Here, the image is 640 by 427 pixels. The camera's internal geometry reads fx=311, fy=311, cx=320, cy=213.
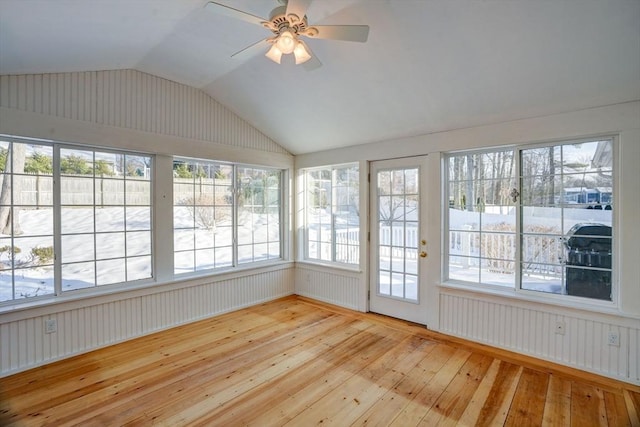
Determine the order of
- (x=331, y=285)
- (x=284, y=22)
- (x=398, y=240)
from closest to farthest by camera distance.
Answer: (x=284, y=22) < (x=398, y=240) < (x=331, y=285)

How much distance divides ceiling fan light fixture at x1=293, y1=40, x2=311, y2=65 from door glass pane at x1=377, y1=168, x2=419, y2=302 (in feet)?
7.23

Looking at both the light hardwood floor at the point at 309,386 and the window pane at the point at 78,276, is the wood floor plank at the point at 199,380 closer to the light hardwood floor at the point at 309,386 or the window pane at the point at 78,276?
the light hardwood floor at the point at 309,386

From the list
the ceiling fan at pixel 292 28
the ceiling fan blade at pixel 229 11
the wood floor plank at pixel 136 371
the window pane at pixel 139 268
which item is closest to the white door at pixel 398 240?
the wood floor plank at pixel 136 371

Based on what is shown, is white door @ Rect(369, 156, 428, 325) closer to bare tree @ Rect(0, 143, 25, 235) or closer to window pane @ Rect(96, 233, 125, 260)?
window pane @ Rect(96, 233, 125, 260)

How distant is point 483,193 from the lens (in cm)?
344

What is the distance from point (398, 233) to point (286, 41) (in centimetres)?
277

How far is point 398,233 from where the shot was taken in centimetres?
407

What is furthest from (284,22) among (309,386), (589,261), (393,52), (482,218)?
(589,261)

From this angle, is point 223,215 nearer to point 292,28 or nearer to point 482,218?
point 292,28

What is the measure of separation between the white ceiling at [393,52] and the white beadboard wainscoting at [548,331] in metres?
1.90

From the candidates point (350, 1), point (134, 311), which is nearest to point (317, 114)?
point (350, 1)

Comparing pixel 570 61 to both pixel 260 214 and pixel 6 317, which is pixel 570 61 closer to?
pixel 260 214

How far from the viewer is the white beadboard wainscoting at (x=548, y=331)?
2.62 meters

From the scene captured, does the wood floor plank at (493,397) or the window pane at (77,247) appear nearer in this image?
the wood floor plank at (493,397)
